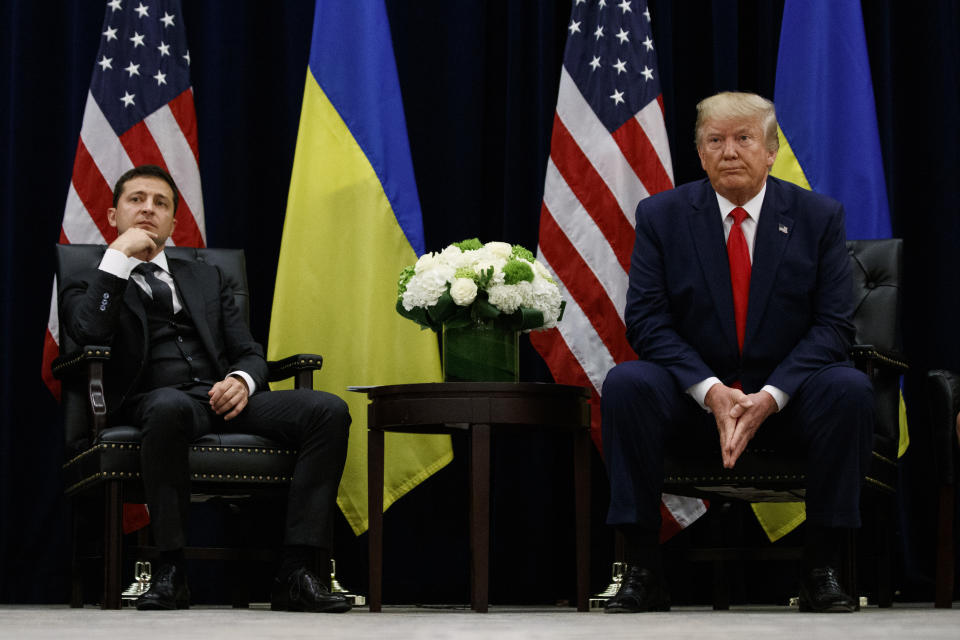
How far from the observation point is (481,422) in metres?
3.06

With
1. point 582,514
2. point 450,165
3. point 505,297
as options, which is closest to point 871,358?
point 582,514

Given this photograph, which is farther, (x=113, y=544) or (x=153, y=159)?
(x=153, y=159)

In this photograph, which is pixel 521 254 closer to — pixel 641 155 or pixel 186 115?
pixel 641 155

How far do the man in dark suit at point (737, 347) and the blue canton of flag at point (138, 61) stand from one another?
175 centimetres

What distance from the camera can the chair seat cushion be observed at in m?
3.17

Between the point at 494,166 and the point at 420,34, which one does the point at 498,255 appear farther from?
the point at 420,34

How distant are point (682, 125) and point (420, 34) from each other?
3.32ft

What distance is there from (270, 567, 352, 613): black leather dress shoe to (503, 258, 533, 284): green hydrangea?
898 mm

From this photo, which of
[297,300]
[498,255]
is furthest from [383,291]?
[498,255]

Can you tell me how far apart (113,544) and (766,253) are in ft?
6.01

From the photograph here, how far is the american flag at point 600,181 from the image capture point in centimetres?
400

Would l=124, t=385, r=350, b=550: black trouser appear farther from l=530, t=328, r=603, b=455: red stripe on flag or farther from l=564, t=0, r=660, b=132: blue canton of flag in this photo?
l=564, t=0, r=660, b=132: blue canton of flag

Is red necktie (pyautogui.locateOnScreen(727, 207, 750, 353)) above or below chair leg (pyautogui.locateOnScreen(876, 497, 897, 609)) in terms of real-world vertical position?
above

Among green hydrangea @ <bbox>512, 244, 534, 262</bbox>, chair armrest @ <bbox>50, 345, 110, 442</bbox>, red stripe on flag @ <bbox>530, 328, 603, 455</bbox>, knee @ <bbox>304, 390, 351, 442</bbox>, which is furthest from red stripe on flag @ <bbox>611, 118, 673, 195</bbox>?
chair armrest @ <bbox>50, 345, 110, 442</bbox>
